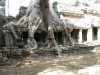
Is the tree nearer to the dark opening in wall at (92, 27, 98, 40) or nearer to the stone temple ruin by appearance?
the stone temple ruin

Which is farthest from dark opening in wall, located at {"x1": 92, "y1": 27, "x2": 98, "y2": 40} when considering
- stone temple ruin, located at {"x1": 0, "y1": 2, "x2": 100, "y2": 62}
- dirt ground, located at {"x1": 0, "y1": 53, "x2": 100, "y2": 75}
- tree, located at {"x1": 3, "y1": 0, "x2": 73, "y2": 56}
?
dirt ground, located at {"x1": 0, "y1": 53, "x2": 100, "y2": 75}

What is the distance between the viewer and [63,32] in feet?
59.1

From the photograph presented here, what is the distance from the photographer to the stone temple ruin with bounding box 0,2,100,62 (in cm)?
1470

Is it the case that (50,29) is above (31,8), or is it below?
below

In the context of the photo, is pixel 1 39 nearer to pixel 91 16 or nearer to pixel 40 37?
pixel 40 37

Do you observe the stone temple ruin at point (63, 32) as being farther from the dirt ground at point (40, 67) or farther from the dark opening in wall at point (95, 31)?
the dirt ground at point (40, 67)

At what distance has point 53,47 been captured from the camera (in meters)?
14.7

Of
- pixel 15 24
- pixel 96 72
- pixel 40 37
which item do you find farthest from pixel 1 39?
pixel 96 72

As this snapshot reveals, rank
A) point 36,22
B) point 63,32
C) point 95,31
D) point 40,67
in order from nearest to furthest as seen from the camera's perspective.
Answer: point 40,67 < point 36,22 < point 63,32 < point 95,31

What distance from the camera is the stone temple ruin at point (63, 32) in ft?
48.2

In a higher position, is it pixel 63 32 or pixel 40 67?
pixel 63 32

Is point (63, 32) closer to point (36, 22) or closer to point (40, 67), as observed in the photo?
point (36, 22)

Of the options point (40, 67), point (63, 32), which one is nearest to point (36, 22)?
point (63, 32)

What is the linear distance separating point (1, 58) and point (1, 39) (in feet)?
19.4
